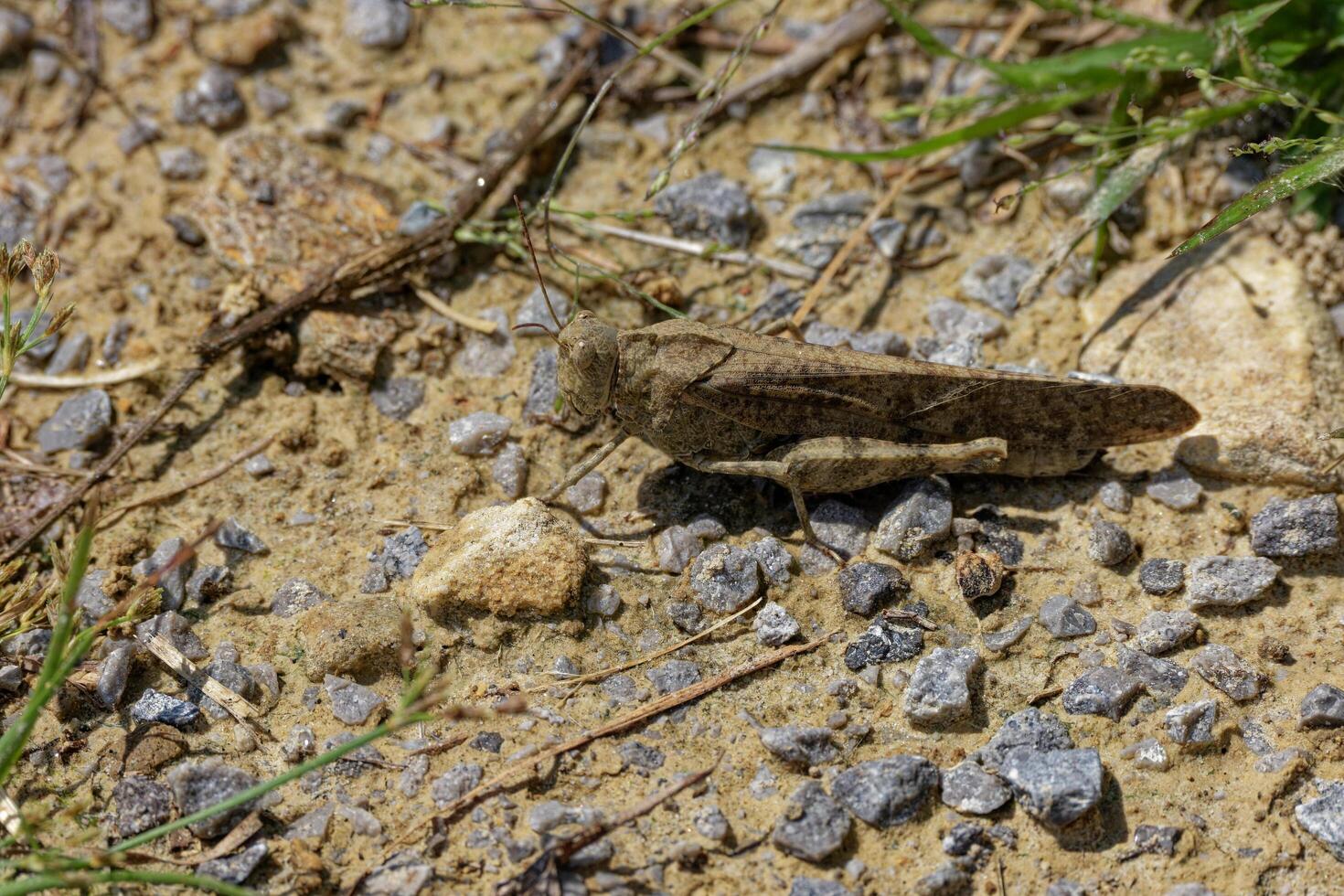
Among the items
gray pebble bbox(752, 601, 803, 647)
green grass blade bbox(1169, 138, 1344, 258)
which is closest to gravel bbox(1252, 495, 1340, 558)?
green grass blade bbox(1169, 138, 1344, 258)

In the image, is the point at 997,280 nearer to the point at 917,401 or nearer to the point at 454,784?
the point at 917,401

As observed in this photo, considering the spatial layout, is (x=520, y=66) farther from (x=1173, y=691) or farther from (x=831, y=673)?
(x=1173, y=691)

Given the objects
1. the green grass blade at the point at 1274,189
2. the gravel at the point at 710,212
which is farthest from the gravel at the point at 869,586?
the gravel at the point at 710,212

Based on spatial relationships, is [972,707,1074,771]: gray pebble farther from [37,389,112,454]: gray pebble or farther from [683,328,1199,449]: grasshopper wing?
[37,389,112,454]: gray pebble

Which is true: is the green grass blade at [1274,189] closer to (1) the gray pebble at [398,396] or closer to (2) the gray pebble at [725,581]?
(2) the gray pebble at [725,581]

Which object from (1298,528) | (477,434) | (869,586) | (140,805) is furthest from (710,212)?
(140,805)

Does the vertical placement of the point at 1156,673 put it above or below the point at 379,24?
below

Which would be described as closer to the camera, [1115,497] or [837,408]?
[837,408]
